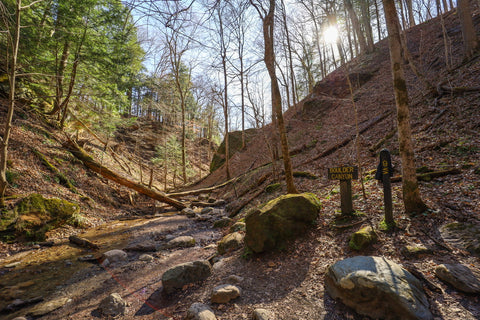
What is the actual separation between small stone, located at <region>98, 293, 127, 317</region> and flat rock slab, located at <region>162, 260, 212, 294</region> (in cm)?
75

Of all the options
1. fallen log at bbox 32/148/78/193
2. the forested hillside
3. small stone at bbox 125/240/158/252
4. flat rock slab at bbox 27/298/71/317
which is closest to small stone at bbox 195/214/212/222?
the forested hillside

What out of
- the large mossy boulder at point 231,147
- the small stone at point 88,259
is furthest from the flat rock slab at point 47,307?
the large mossy boulder at point 231,147

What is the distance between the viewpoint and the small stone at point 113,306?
11.9ft

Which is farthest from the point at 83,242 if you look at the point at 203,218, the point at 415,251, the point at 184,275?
the point at 415,251

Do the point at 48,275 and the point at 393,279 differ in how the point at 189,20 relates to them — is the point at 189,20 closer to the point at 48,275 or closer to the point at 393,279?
the point at 393,279

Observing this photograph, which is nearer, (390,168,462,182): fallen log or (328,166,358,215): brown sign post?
(328,166,358,215): brown sign post

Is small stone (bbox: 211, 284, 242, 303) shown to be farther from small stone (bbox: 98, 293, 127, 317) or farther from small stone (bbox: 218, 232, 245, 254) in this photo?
small stone (bbox: 218, 232, 245, 254)

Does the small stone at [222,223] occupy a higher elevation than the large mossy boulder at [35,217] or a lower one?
lower

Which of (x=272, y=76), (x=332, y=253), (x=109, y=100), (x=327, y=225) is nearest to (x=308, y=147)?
(x=272, y=76)

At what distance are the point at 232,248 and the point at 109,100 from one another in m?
12.6

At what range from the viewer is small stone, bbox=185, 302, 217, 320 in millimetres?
3071

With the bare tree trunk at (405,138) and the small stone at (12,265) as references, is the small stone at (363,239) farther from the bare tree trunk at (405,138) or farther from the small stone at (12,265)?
the small stone at (12,265)

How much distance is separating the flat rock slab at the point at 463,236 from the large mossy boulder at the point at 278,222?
2444 millimetres

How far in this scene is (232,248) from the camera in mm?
5656
